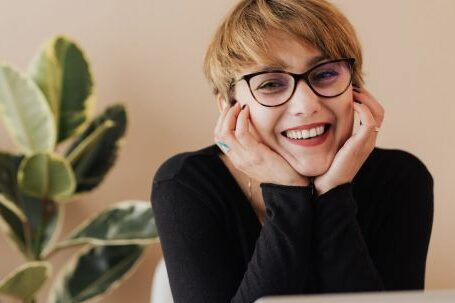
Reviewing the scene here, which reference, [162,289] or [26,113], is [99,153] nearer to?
[26,113]

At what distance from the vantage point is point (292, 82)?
111 centimetres

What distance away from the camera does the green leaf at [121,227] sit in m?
1.78

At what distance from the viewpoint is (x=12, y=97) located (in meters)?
1.75

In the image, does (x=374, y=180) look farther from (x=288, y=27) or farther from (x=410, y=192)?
(x=288, y=27)

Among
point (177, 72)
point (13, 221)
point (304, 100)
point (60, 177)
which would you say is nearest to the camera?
point (304, 100)

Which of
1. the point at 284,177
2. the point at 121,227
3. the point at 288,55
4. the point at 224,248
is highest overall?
the point at 288,55

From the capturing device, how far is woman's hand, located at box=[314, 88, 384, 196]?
1.14m

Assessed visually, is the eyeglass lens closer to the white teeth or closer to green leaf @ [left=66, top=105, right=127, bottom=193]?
the white teeth

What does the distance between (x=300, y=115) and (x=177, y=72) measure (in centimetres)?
101

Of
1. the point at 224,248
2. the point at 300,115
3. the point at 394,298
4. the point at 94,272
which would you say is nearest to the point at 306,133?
the point at 300,115

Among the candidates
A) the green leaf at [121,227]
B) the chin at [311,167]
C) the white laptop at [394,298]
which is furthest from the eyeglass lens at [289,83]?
the green leaf at [121,227]

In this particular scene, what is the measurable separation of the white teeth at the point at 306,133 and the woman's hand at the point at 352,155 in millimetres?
57

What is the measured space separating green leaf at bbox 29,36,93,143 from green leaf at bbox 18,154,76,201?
140mm

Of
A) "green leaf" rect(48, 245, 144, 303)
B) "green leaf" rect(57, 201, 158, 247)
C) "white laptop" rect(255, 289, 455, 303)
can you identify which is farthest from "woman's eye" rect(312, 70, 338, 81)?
"green leaf" rect(48, 245, 144, 303)
